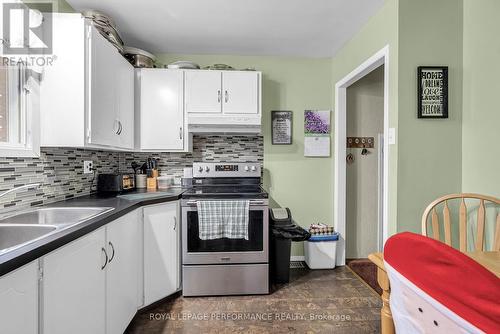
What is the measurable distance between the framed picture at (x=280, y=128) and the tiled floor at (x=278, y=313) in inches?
58.3

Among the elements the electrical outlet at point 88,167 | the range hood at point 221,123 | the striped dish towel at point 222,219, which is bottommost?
the striped dish towel at point 222,219

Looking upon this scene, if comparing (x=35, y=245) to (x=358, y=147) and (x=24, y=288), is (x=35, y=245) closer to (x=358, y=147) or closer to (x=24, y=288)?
(x=24, y=288)

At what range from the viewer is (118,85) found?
2033 millimetres

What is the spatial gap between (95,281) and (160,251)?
771 millimetres

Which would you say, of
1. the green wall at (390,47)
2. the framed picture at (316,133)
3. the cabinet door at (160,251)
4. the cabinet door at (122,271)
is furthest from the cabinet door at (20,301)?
the framed picture at (316,133)

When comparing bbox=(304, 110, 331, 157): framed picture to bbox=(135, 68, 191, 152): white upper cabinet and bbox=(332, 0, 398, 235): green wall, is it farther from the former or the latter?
bbox=(135, 68, 191, 152): white upper cabinet

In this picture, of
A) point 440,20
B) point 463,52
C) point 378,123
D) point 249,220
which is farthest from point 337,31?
point 249,220

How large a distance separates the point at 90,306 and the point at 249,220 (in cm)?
123

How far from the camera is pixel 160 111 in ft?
8.07

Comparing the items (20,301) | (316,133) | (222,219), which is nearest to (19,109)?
(20,301)

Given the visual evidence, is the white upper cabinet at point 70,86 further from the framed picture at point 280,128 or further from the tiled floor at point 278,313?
the framed picture at point 280,128

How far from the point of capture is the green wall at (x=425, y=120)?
172cm

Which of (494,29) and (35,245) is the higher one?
(494,29)

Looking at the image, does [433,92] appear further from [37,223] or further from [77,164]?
[77,164]
